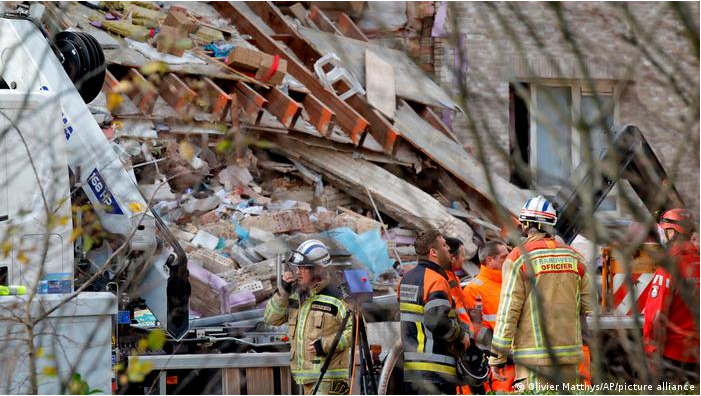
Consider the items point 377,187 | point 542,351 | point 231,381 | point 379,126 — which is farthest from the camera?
point 379,126

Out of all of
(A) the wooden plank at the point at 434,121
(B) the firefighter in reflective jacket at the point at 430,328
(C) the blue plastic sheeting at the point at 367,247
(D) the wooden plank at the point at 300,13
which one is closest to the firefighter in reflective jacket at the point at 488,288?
(B) the firefighter in reflective jacket at the point at 430,328

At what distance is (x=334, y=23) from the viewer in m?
16.2

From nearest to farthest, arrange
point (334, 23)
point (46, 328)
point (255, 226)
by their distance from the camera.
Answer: point (46, 328), point (255, 226), point (334, 23)

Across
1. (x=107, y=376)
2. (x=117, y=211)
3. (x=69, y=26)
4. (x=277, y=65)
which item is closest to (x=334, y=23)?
(x=277, y=65)

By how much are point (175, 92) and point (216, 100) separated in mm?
507

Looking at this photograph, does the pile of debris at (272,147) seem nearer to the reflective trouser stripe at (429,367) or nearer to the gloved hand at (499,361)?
the reflective trouser stripe at (429,367)

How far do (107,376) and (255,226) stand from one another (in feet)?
21.4

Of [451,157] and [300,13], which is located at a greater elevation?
[300,13]

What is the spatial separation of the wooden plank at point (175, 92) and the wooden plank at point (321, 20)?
3.31 metres

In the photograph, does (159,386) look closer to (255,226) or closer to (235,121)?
(255,226)

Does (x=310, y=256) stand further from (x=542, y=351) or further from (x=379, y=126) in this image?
(x=379, y=126)

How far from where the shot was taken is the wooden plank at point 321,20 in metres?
15.5

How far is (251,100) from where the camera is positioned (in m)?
13.1

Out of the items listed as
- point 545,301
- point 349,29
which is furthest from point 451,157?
point 545,301
